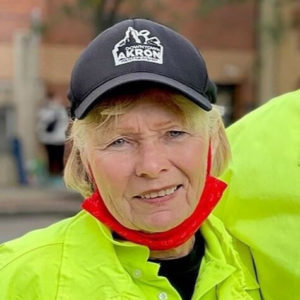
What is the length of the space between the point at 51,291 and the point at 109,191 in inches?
8.8

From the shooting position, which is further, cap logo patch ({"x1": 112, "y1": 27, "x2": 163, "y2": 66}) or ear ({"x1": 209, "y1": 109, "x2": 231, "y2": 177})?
ear ({"x1": 209, "y1": 109, "x2": 231, "y2": 177})

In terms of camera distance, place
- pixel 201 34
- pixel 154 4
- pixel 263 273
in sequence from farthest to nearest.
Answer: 1. pixel 201 34
2. pixel 154 4
3. pixel 263 273

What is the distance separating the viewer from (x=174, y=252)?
188cm

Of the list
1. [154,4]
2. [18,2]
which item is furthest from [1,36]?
[154,4]

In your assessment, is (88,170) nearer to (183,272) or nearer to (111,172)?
(111,172)

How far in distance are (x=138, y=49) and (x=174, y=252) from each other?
0.44 m

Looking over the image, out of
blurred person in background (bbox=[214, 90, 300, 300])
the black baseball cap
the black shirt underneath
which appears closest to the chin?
the black shirt underneath

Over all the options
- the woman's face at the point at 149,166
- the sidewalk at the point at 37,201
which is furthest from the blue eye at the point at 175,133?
the sidewalk at the point at 37,201

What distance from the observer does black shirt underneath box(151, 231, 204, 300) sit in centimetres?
186

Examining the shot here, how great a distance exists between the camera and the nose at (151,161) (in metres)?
1.71

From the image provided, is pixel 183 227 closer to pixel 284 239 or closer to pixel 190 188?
pixel 190 188

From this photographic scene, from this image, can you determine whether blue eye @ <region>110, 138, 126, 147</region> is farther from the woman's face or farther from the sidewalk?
the sidewalk

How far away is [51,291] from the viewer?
173 centimetres

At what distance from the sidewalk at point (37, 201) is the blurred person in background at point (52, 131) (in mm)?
578
